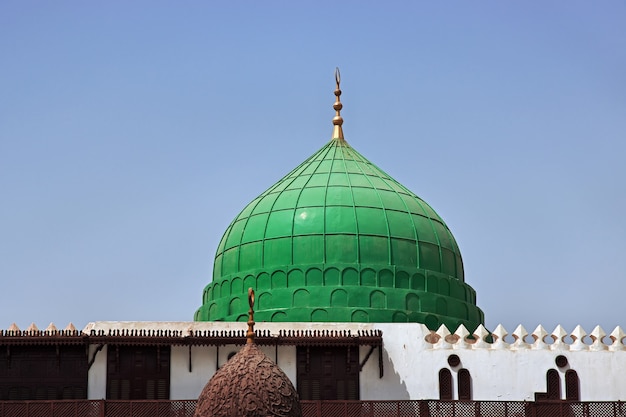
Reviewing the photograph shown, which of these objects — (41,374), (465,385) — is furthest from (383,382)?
(41,374)

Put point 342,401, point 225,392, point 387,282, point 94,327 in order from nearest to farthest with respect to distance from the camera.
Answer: point 225,392
point 342,401
point 94,327
point 387,282

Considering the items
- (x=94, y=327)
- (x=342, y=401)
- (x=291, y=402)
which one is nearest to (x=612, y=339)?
(x=342, y=401)

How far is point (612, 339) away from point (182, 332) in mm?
9981

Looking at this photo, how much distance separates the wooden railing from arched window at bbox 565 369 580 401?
1.21 m

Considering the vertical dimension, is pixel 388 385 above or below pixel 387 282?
below

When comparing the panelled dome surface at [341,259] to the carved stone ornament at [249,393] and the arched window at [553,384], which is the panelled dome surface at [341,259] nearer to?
the arched window at [553,384]

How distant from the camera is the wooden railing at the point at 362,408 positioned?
33469 millimetres

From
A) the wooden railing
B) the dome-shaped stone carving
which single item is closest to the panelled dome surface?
the wooden railing

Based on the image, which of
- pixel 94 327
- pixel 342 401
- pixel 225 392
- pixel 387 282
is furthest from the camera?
pixel 387 282

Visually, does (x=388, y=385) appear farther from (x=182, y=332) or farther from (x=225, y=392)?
(x=225, y=392)

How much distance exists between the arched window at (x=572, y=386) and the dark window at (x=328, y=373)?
4.82 metres

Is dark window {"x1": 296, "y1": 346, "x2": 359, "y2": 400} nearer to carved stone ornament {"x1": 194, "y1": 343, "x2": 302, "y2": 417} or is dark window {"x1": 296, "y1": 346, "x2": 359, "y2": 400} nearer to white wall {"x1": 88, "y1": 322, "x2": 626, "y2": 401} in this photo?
white wall {"x1": 88, "y1": 322, "x2": 626, "y2": 401}

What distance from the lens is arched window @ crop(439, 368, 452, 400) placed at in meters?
35.6

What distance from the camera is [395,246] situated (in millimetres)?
38969
